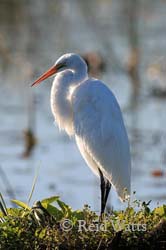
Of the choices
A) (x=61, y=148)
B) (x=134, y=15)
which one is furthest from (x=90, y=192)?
(x=134, y=15)

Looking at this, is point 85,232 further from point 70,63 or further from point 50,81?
point 50,81

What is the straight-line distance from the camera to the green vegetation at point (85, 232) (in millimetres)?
5469

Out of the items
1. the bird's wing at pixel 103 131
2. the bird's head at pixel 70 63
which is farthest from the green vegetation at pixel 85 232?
the bird's head at pixel 70 63

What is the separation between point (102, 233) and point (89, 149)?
1.73 meters

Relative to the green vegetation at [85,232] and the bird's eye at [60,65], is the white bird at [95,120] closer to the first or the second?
the bird's eye at [60,65]

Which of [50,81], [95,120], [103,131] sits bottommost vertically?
[103,131]

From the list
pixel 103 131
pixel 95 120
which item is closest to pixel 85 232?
pixel 103 131

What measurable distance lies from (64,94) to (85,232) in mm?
2077

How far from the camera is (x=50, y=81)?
14914mm

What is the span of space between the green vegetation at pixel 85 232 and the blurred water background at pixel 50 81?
2860 mm

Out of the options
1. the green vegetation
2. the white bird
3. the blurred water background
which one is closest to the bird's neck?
the white bird

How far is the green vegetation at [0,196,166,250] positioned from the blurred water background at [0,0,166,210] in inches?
113

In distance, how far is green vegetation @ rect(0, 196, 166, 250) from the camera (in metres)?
5.47

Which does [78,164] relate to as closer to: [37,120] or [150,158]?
[150,158]
